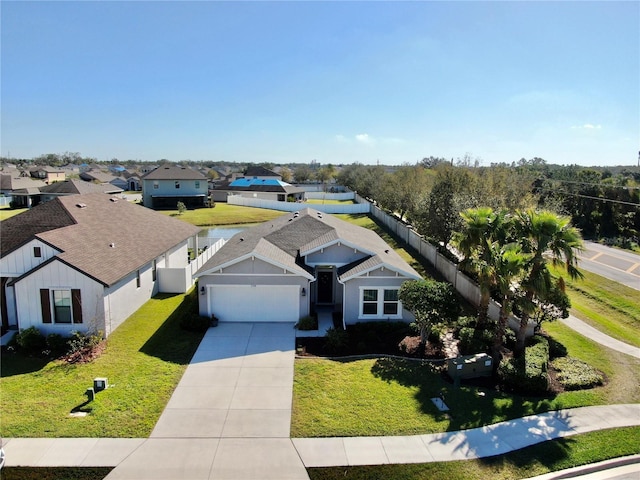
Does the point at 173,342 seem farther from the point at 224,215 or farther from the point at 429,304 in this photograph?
the point at 224,215

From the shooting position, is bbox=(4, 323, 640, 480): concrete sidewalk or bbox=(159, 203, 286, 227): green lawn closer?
bbox=(4, 323, 640, 480): concrete sidewalk

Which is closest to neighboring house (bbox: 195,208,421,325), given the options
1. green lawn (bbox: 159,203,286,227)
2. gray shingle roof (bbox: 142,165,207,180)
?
green lawn (bbox: 159,203,286,227)

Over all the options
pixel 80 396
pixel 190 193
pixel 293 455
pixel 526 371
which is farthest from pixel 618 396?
pixel 190 193

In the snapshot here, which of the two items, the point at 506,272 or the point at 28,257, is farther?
the point at 28,257

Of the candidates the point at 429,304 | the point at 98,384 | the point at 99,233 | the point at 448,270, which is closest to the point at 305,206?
the point at 448,270

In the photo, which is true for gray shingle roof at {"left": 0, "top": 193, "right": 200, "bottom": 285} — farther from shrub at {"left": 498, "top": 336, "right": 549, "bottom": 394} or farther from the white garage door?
shrub at {"left": 498, "top": 336, "right": 549, "bottom": 394}

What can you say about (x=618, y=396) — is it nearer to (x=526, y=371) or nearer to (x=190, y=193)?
(x=526, y=371)
